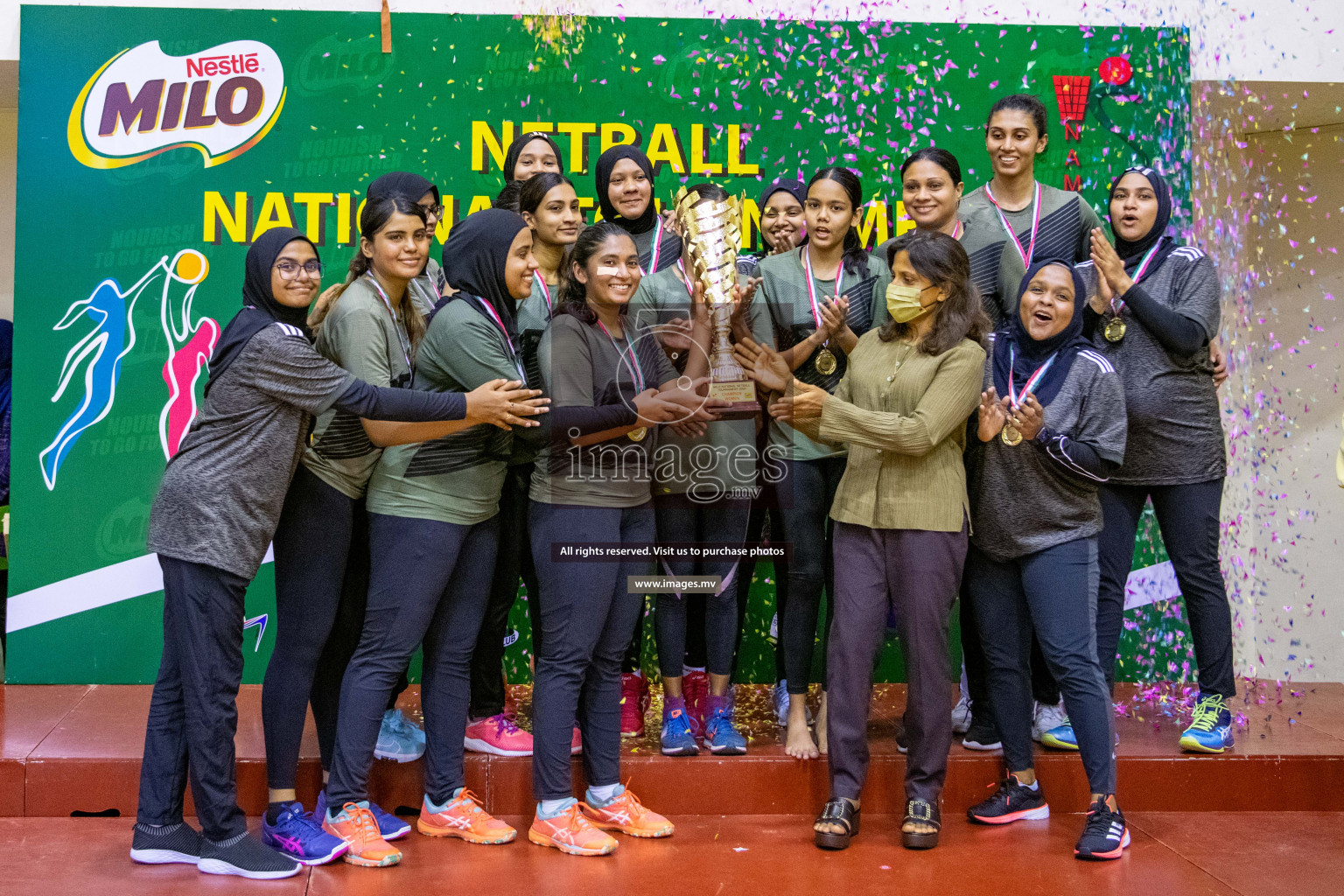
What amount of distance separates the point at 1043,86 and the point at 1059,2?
14.2 inches

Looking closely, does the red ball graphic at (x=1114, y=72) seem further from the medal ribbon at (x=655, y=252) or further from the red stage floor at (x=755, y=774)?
the red stage floor at (x=755, y=774)

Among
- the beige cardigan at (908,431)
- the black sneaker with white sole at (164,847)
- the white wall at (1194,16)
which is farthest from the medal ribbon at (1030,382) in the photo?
the black sneaker with white sole at (164,847)

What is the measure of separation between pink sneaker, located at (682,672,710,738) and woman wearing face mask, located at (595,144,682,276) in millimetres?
1269

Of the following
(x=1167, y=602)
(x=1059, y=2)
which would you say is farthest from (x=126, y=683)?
(x=1059, y=2)

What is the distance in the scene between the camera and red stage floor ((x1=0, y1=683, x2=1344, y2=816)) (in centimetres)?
333

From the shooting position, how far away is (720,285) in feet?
10.4

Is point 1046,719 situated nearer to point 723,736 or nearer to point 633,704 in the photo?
point 723,736

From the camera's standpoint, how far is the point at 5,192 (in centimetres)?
525

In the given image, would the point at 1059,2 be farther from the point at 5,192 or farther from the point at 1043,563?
the point at 5,192

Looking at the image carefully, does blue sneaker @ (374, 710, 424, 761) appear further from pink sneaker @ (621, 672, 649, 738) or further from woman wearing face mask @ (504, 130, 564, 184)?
woman wearing face mask @ (504, 130, 564, 184)

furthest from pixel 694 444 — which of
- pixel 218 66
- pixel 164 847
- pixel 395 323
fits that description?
pixel 218 66

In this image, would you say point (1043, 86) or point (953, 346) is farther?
point (1043, 86)

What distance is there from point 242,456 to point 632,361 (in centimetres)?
100

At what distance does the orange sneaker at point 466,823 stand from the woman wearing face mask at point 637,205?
62.7 inches
